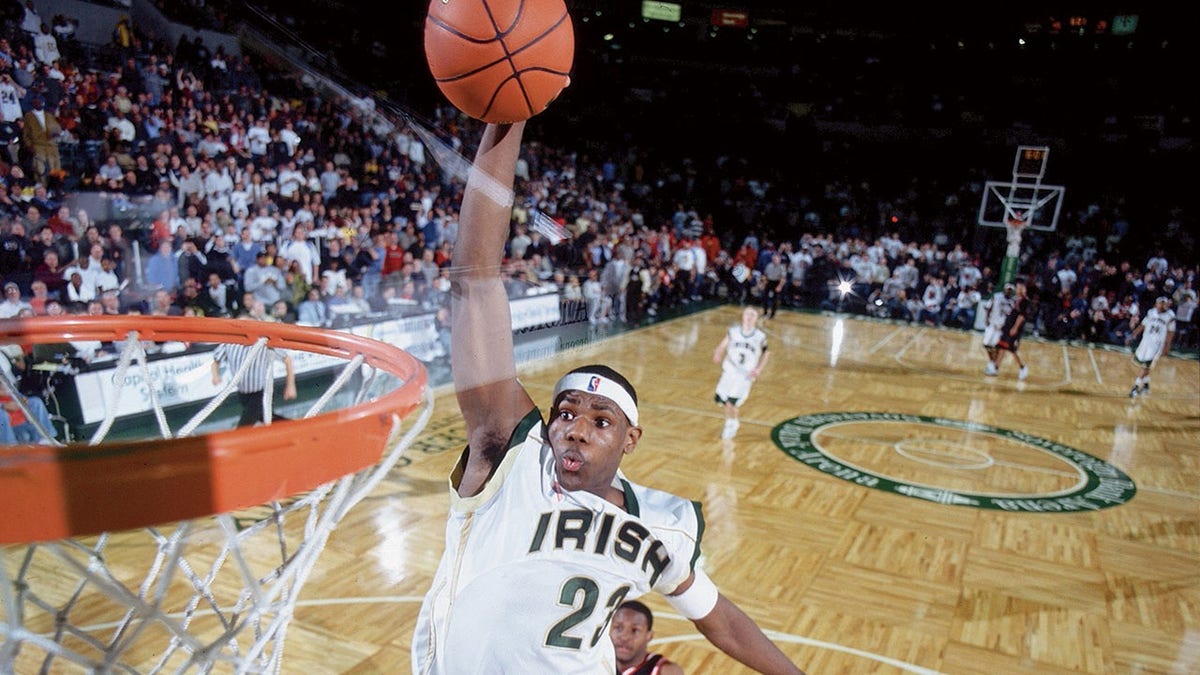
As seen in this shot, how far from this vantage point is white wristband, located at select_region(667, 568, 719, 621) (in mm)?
2010

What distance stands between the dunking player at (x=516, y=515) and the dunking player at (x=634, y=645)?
38.8 inches

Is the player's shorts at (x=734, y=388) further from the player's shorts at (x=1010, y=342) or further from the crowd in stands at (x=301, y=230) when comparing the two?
the player's shorts at (x=1010, y=342)

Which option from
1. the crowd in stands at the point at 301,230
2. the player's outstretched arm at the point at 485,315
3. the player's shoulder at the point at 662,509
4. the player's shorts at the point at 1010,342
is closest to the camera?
the player's outstretched arm at the point at 485,315

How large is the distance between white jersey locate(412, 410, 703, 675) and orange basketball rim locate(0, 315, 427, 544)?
302 mm

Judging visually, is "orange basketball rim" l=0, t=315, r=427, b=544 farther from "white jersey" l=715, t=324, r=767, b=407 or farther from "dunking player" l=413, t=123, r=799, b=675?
"white jersey" l=715, t=324, r=767, b=407

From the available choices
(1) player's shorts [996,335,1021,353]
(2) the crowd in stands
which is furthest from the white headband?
(1) player's shorts [996,335,1021,353]

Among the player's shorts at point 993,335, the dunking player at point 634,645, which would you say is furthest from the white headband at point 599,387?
the player's shorts at point 993,335

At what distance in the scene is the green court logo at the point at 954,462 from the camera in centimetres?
623

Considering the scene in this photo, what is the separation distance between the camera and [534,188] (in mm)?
13805

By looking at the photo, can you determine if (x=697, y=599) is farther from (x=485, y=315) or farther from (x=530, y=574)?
(x=485, y=315)

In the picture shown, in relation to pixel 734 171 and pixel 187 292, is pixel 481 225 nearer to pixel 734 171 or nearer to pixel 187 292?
pixel 187 292

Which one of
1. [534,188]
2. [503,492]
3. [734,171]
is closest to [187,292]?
[503,492]

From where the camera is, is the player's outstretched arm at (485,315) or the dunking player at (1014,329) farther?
the dunking player at (1014,329)

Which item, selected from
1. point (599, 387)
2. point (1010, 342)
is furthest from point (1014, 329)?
point (599, 387)
